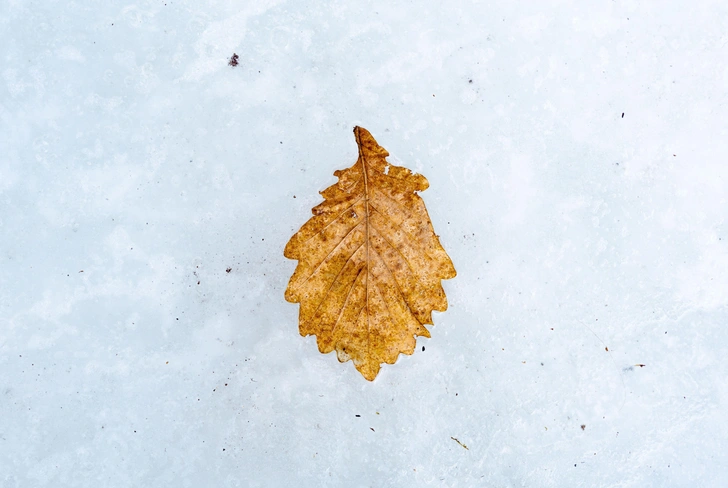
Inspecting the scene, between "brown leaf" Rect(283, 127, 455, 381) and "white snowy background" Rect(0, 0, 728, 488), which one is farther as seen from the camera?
"white snowy background" Rect(0, 0, 728, 488)

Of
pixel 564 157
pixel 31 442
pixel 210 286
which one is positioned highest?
pixel 564 157

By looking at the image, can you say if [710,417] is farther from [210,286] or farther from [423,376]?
[210,286]

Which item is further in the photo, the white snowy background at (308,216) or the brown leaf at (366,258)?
the white snowy background at (308,216)

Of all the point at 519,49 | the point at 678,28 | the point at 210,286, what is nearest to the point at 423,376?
the point at 210,286

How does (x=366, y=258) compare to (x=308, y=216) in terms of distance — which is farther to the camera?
(x=308, y=216)
